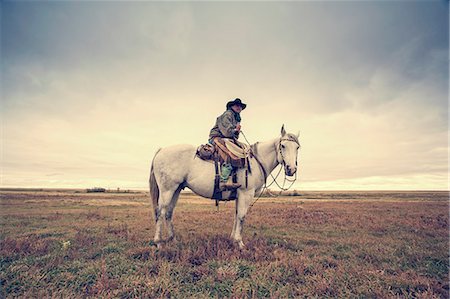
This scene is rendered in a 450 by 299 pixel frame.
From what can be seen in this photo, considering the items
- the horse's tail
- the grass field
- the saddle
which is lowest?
the grass field

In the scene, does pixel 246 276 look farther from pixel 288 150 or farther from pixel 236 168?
pixel 288 150

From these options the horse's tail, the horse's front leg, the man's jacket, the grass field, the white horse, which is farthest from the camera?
the horse's tail

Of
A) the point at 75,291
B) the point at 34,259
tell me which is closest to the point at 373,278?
the point at 75,291

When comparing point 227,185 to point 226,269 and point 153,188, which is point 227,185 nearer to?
point 226,269

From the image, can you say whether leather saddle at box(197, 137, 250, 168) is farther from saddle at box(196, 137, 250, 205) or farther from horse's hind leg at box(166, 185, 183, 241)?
horse's hind leg at box(166, 185, 183, 241)

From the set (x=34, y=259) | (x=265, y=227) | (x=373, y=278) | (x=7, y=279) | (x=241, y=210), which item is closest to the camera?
(x=7, y=279)

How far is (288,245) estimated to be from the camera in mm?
7836

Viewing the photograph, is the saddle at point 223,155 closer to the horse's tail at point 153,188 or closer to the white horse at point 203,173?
the white horse at point 203,173

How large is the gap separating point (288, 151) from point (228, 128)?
219 cm

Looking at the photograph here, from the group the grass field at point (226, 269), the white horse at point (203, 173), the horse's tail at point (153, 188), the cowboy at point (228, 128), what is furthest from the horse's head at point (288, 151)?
the horse's tail at point (153, 188)

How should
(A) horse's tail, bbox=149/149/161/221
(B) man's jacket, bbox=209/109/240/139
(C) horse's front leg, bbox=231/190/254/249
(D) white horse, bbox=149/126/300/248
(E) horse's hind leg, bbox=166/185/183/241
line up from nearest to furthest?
(C) horse's front leg, bbox=231/190/254/249, (D) white horse, bbox=149/126/300/248, (B) man's jacket, bbox=209/109/240/139, (E) horse's hind leg, bbox=166/185/183/241, (A) horse's tail, bbox=149/149/161/221

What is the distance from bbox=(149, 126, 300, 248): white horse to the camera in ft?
24.7

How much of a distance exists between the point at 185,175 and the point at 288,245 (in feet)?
14.3

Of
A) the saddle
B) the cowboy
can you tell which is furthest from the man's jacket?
the saddle
